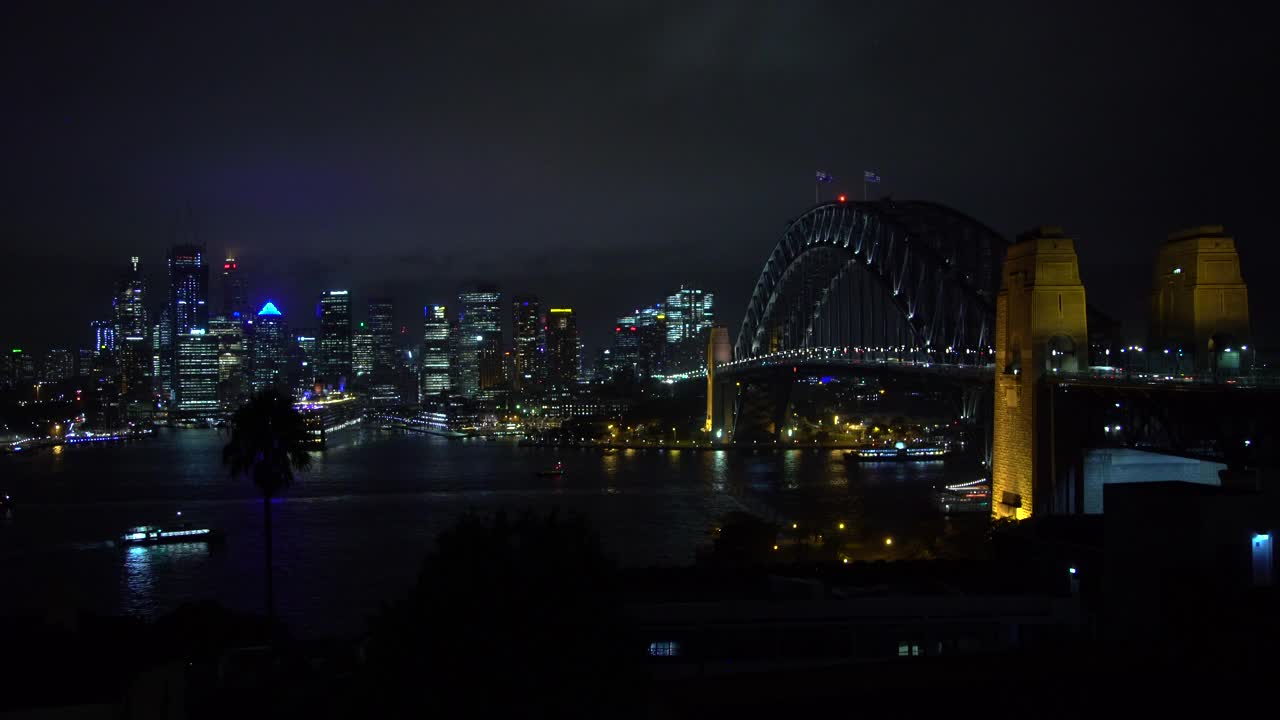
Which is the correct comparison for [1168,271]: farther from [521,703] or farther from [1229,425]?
[521,703]

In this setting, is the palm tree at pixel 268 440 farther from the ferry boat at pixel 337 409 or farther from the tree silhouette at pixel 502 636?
the ferry boat at pixel 337 409

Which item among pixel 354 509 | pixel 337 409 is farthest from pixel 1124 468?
pixel 337 409

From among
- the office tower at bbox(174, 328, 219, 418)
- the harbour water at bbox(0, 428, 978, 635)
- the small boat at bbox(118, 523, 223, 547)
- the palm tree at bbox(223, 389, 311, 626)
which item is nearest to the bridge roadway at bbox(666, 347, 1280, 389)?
the harbour water at bbox(0, 428, 978, 635)

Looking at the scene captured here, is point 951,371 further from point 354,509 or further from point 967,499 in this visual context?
point 354,509

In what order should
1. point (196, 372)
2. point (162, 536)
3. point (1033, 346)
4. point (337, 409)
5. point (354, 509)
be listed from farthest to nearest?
point (196, 372) → point (337, 409) → point (354, 509) → point (162, 536) → point (1033, 346)

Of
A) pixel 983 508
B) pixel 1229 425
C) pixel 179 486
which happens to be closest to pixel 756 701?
pixel 1229 425
